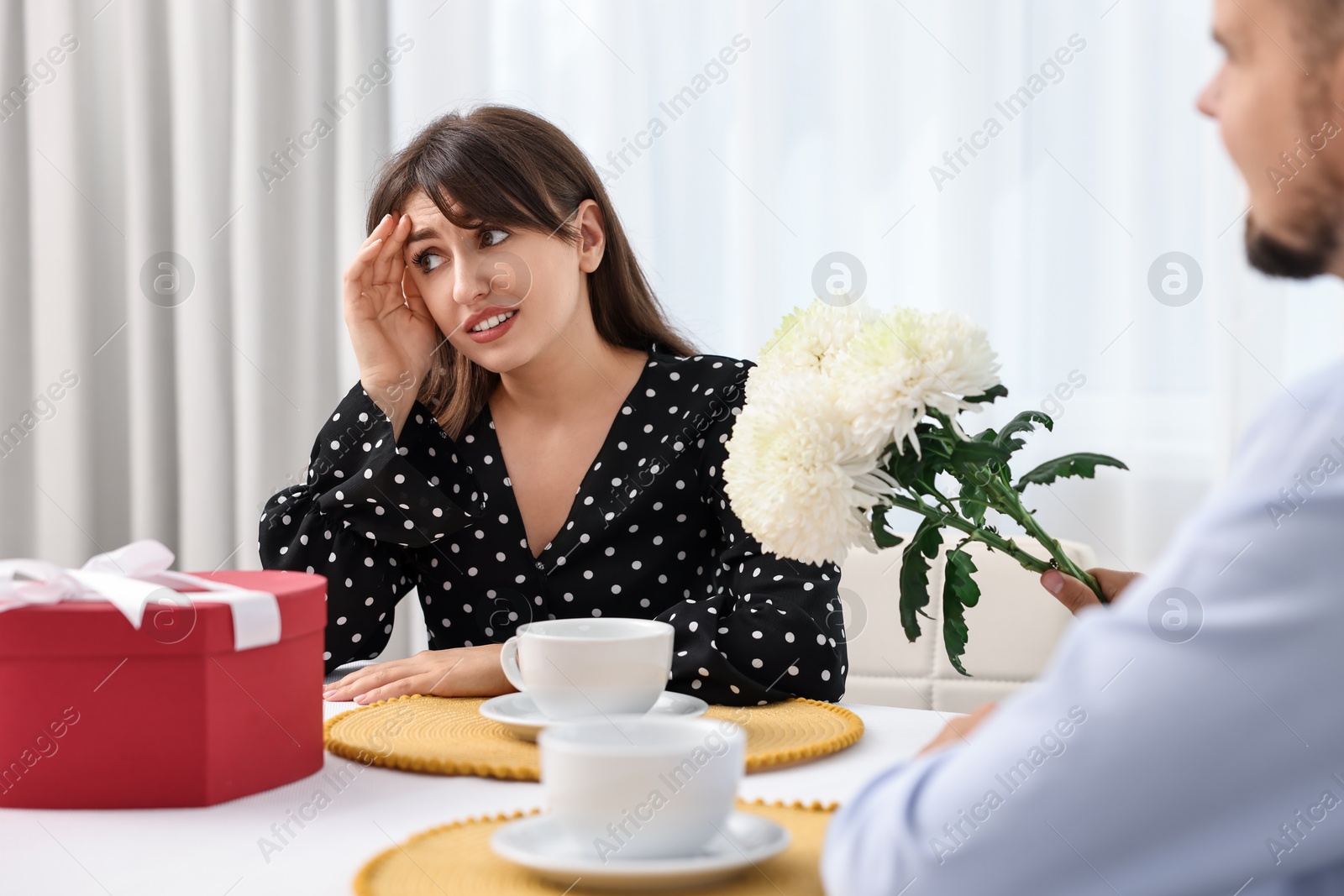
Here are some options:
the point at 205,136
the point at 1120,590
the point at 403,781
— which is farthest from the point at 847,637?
the point at 205,136

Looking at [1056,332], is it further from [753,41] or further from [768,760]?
[768,760]

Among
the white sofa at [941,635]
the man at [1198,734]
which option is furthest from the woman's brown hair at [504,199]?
the man at [1198,734]

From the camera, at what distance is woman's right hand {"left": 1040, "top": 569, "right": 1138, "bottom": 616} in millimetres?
788

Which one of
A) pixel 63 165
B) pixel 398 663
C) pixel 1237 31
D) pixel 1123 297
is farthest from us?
pixel 63 165

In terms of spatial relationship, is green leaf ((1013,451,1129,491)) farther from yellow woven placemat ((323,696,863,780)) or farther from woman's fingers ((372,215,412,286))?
woman's fingers ((372,215,412,286))

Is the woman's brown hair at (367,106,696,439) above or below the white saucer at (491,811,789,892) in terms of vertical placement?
above

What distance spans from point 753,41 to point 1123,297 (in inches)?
32.5

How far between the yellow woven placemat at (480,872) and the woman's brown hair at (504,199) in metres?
0.90

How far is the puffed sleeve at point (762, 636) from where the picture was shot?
1.03 metres

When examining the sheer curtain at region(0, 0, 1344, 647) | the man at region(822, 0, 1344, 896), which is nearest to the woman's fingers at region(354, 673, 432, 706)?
the man at region(822, 0, 1344, 896)

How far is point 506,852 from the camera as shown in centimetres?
56

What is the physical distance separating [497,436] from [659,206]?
92 centimetres

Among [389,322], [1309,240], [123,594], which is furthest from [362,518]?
[1309,240]

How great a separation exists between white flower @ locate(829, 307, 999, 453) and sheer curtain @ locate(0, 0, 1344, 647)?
52.6 inches
